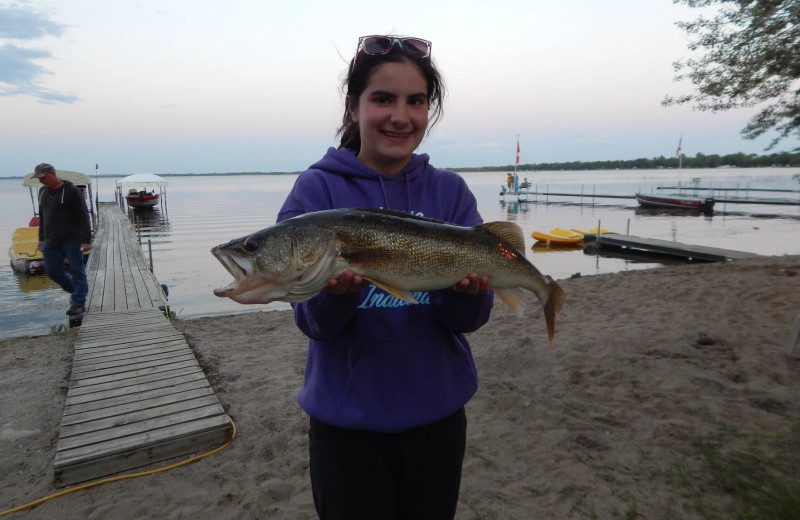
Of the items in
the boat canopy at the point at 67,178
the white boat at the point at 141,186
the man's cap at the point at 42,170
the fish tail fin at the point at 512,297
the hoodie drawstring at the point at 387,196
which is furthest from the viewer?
the white boat at the point at 141,186

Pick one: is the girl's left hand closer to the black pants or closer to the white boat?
the black pants

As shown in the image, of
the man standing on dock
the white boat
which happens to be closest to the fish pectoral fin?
the man standing on dock

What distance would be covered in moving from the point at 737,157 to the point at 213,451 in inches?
6439

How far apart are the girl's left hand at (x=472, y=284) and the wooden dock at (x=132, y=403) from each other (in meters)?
3.84

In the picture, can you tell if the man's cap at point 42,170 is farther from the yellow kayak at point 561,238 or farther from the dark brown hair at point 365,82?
the yellow kayak at point 561,238

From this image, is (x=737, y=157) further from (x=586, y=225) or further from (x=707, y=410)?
(x=707, y=410)

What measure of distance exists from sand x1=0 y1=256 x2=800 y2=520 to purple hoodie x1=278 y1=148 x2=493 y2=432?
2.23 metres

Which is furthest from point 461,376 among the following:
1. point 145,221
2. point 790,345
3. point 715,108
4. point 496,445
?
point 145,221

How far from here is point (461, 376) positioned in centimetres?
232

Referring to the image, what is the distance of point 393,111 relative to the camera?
2.25 m

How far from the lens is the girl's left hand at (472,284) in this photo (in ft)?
7.48

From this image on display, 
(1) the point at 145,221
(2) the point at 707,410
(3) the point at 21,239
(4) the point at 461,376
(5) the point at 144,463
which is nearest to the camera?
(4) the point at 461,376

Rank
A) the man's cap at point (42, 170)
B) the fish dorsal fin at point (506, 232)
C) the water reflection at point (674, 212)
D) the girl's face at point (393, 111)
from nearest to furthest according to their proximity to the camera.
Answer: the girl's face at point (393, 111), the fish dorsal fin at point (506, 232), the man's cap at point (42, 170), the water reflection at point (674, 212)

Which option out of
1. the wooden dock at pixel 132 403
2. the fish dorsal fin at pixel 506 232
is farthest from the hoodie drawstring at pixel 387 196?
the wooden dock at pixel 132 403
